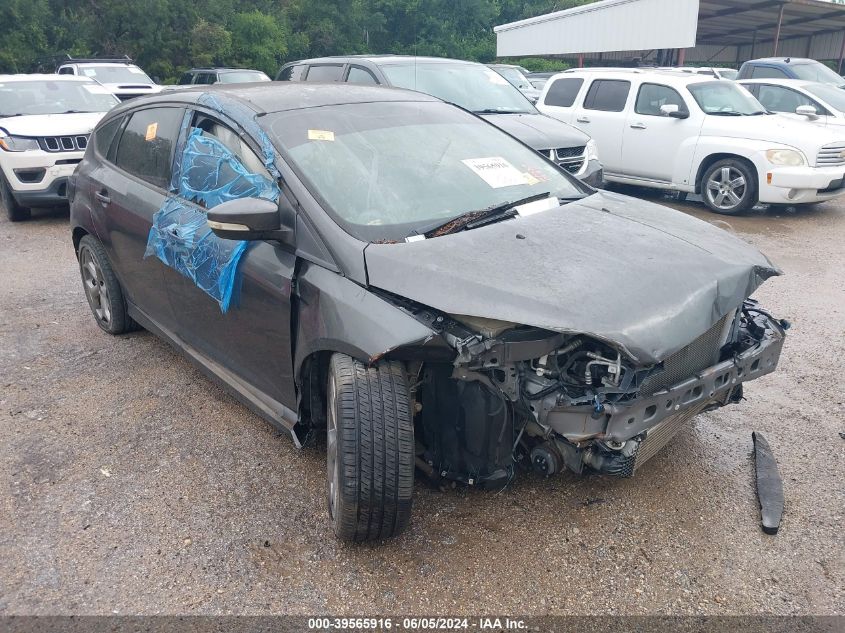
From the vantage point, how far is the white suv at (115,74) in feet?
47.1

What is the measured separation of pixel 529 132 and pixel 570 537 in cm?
552

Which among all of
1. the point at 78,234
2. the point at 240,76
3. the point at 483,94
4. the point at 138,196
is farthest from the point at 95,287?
the point at 240,76

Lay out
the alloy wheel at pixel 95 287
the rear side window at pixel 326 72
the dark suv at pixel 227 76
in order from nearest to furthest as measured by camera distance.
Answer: the alloy wheel at pixel 95 287
the rear side window at pixel 326 72
the dark suv at pixel 227 76

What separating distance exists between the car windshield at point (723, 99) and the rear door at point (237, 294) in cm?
753

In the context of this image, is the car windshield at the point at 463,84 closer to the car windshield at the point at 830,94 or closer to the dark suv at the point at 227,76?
the car windshield at the point at 830,94

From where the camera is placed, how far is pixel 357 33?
36562 millimetres

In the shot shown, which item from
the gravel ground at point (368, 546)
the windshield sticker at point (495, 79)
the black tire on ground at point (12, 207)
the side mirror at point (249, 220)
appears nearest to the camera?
the gravel ground at point (368, 546)

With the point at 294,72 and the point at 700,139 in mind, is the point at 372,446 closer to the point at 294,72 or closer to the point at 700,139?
the point at 700,139

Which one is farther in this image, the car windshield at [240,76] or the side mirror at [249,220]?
the car windshield at [240,76]

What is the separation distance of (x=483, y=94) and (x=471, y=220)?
564 centimetres

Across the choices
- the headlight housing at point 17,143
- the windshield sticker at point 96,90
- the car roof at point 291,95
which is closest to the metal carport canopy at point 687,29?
the windshield sticker at point 96,90

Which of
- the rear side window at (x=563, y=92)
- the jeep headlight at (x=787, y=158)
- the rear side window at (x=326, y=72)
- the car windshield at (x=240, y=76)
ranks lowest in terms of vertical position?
the jeep headlight at (x=787, y=158)

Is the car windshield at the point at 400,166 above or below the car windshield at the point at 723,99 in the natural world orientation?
above

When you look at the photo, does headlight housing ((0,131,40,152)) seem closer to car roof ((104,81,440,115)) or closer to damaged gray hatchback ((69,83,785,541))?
car roof ((104,81,440,115))
